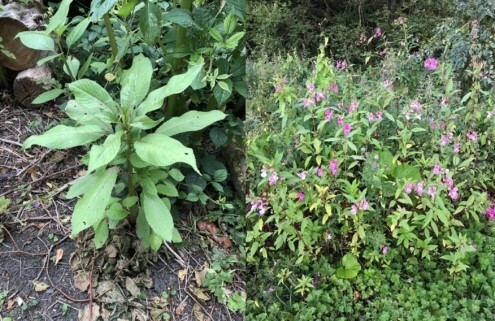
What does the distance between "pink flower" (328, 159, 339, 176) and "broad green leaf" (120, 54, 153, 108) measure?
0.48 meters

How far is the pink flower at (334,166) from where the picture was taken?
3.10 feet

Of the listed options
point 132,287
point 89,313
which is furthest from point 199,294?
point 89,313

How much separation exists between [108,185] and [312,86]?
532 millimetres

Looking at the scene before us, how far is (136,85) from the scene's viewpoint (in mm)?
1204

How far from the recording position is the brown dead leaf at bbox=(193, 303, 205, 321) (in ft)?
4.81

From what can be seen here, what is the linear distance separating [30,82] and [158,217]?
982 millimetres

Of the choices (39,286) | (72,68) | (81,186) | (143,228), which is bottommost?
(39,286)

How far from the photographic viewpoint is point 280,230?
0.98 m

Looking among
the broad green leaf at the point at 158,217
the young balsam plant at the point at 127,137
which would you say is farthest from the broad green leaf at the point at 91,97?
the broad green leaf at the point at 158,217

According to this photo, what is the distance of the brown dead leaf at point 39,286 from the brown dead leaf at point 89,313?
0.13 metres

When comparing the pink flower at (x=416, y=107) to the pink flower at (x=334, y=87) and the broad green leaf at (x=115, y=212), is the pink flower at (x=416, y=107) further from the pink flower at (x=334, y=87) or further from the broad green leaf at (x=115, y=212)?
the broad green leaf at (x=115, y=212)

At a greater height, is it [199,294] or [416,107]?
[416,107]

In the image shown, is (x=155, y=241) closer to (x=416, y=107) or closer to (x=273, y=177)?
(x=273, y=177)

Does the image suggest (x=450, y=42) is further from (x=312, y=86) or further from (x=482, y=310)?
(x=482, y=310)
